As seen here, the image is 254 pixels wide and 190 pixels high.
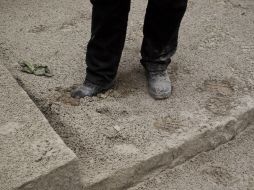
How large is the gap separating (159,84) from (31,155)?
92 centimetres

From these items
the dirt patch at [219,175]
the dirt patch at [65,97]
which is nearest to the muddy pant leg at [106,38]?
the dirt patch at [65,97]

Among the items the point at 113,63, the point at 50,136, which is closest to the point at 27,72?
the point at 113,63

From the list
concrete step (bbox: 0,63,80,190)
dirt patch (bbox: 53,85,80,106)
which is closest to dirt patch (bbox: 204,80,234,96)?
dirt patch (bbox: 53,85,80,106)

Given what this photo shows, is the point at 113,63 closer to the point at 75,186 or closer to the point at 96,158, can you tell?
the point at 96,158

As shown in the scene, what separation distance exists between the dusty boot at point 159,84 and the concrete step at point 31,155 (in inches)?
27.9

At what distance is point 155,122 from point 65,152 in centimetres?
61

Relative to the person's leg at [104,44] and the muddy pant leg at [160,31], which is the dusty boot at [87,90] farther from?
the muddy pant leg at [160,31]

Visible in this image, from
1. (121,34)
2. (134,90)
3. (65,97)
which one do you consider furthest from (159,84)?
(65,97)

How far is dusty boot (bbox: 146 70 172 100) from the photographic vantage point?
2.53m

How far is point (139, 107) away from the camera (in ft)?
8.13

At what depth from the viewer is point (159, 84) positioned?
2553mm

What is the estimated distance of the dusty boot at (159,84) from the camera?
2533 mm

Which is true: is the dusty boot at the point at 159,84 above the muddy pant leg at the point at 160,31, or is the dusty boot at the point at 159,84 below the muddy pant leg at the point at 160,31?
below

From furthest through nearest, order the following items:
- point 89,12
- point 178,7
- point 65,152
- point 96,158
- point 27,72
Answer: point 89,12, point 27,72, point 178,7, point 96,158, point 65,152
